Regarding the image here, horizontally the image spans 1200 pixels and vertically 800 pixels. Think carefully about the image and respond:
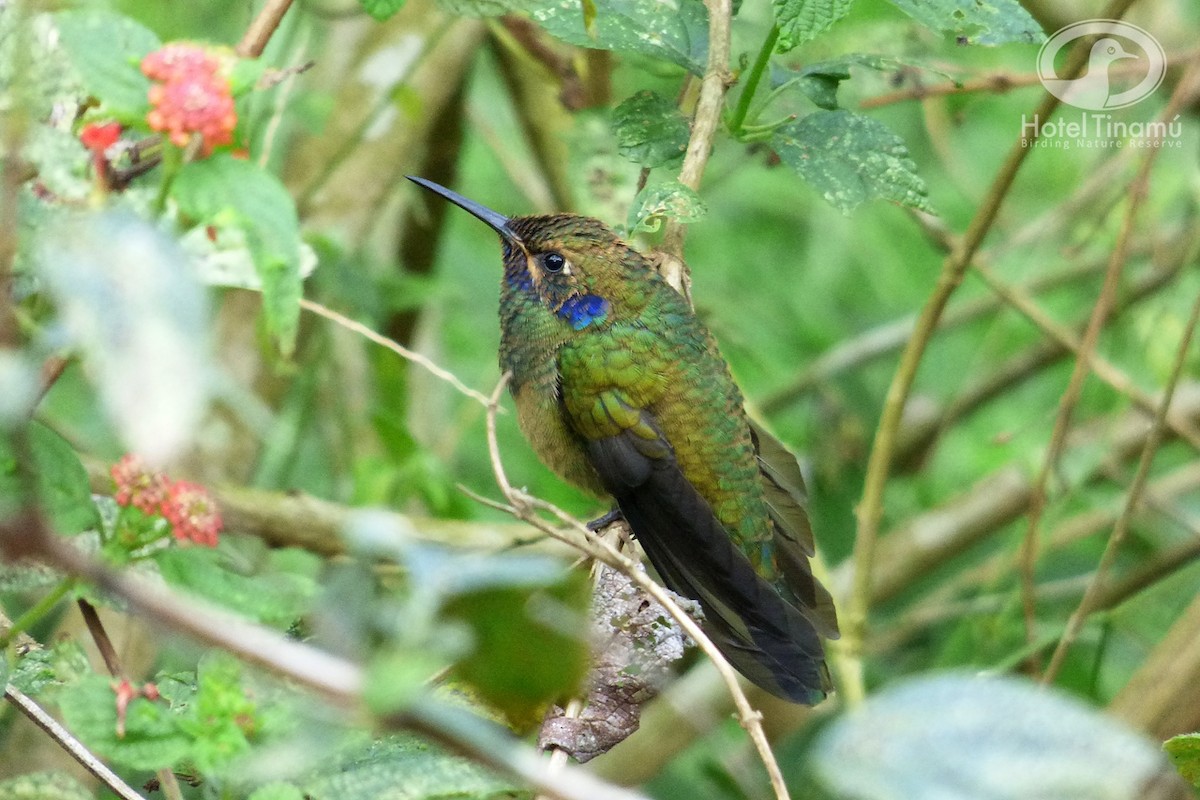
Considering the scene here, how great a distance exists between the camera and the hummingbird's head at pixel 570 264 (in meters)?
2.76

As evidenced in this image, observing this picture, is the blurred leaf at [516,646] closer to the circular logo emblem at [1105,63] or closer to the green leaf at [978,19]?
the green leaf at [978,19]

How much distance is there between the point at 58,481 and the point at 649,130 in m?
1.07

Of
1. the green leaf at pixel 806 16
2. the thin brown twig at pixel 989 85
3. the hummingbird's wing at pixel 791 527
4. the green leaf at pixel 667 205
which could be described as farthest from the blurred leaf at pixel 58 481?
the thin brown twig at pixel 989 85

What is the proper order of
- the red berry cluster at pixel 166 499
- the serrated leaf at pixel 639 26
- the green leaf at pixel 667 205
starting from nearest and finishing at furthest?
the red berry cluster at pixel 166 499
the green leaf at pixel 667 205
the serrated leaf at pixel 639 26

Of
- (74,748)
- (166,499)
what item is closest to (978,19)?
(166,499)

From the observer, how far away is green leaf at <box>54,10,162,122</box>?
1201 mm

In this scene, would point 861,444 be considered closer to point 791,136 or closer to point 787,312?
point 787,312

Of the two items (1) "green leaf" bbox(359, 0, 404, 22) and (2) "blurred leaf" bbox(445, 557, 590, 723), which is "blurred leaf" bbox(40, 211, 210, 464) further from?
(1) "green leaf" bbox(359, 0, 404, 22)

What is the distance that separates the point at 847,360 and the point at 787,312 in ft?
2.23

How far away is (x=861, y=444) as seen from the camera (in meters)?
4.24

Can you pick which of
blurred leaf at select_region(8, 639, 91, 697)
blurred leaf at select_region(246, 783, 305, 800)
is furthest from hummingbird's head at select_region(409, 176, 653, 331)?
blurred leaf at select_region(246, 783, 305, 800)

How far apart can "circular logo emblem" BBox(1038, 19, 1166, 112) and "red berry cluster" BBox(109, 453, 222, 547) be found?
191 cm

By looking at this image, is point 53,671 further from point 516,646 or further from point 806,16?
point 806,16

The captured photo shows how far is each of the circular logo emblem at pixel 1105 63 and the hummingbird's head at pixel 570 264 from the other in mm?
922
